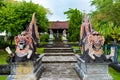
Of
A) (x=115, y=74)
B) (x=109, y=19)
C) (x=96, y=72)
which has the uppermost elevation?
(x=109, y=19)

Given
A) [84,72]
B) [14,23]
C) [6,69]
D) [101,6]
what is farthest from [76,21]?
[84,72]

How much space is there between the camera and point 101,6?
30.2m

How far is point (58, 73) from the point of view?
12.9 m

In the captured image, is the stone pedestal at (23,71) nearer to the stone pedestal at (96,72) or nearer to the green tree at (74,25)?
the stone pedestal at (96,72)

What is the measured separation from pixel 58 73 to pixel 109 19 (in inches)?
656

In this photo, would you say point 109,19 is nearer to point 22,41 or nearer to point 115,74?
point 115,74

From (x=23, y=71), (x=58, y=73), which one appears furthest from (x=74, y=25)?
(x=23, y=71)

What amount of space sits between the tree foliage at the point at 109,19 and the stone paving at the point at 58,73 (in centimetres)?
1312

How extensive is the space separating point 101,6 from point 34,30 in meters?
17.3

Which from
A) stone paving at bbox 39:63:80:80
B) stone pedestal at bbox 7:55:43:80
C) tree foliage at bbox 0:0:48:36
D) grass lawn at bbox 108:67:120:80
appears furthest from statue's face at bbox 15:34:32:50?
tree foliage at bbox 0:0:48:36

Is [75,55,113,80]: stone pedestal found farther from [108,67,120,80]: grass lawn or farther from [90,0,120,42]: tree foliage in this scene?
[90,0,120,42]: tree foliage

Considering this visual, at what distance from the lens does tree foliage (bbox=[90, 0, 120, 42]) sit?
2782cm

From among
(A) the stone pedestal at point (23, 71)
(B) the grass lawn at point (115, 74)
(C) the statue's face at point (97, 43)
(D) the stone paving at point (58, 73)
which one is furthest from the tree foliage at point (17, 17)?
(C) the statue's face at point (97, 43)

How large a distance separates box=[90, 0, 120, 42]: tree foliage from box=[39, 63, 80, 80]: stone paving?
43.0ft
